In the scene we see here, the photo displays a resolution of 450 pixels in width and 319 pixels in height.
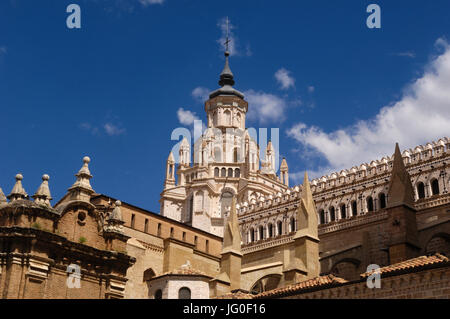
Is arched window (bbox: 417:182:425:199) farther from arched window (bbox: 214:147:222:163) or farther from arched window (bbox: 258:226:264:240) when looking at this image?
arched window (bbox: 214:147:222:163)

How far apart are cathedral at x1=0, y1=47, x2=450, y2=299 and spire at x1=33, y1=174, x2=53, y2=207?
5cm

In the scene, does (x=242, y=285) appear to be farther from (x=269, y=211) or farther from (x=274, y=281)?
(x=269, y=211)

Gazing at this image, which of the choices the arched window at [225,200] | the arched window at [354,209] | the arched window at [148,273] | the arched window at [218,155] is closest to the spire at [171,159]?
the arched window at [218,155]

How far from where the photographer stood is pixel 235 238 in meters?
49.7

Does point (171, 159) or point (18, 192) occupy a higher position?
point (171, 159)

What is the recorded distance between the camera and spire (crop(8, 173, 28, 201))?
31094 mm

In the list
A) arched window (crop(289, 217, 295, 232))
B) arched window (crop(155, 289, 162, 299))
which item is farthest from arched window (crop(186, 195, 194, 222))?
arched window (crop(155, 289, 162, 299))

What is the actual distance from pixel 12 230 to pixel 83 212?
4.12m

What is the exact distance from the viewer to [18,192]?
31203 mm

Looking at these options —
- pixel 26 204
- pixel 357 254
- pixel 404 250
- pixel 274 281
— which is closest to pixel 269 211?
pixel 274 281

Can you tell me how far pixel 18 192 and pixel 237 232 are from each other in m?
21.9

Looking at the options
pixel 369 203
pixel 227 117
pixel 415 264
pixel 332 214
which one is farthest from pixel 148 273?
pixel 227 117

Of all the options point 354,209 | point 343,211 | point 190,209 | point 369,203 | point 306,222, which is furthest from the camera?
point 190,209

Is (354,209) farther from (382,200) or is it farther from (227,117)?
(227,117)
